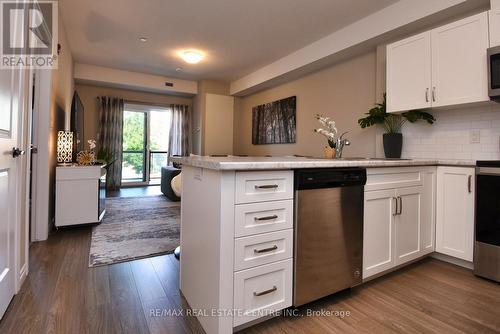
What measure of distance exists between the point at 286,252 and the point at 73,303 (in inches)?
53.5

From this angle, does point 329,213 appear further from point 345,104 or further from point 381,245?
point 345,104

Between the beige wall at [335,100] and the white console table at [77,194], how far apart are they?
10.4 ft

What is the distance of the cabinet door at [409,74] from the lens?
2.40 metres

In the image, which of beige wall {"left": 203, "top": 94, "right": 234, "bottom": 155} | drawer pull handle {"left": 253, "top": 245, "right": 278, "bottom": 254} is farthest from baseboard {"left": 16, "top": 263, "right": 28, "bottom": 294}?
beige wall {"left": 203, "top": 94, "right": 234, "bottom": 155}

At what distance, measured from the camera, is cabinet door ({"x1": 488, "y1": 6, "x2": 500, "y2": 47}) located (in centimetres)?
196

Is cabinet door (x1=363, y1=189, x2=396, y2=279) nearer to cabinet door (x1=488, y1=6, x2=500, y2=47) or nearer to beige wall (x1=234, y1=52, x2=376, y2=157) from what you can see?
cabinet door (x1=488, y1=6, x2=500, y2=47)

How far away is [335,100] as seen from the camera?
157 inches

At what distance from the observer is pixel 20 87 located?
1.69 m

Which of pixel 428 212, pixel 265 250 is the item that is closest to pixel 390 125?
pixel 428 212

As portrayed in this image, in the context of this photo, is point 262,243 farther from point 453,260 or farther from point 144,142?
point 144,142

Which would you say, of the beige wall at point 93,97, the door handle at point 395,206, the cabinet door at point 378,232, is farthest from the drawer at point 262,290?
the beige wall at point 93,97

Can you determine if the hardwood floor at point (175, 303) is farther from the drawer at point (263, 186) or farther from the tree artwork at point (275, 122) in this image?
the tree artwork at point (275, 122)

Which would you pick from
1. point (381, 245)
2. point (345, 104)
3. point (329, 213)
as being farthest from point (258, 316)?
point (345, 104)

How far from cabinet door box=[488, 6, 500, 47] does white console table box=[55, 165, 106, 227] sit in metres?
3.98
